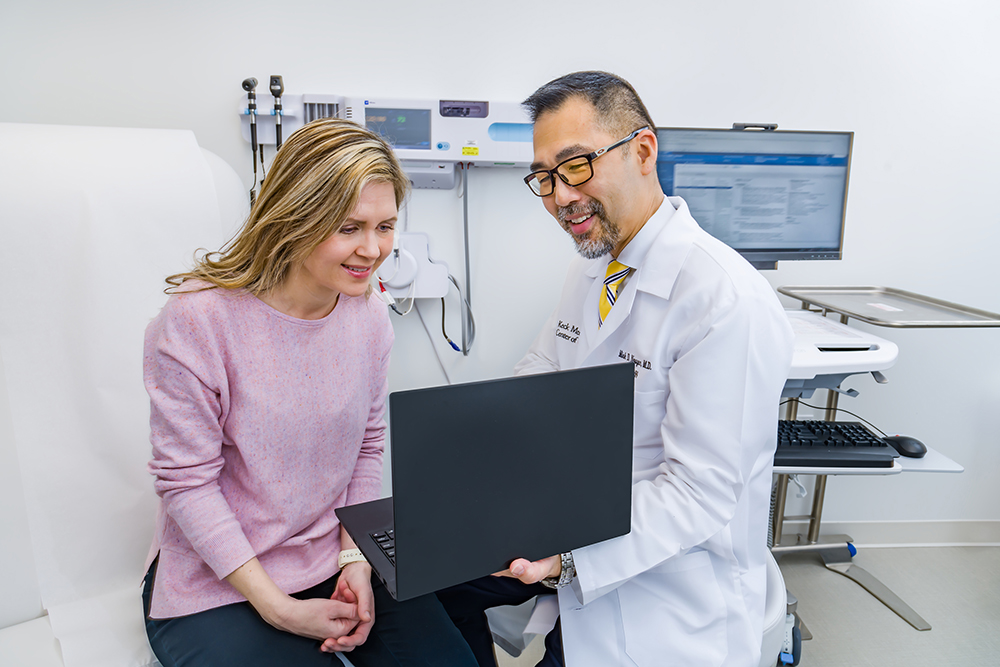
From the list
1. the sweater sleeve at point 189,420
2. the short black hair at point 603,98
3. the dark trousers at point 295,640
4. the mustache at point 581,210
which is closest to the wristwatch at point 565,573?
the dark trousers at point 295,640

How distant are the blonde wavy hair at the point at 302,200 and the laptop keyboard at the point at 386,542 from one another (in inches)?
16.2

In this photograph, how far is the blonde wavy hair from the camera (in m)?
0.94

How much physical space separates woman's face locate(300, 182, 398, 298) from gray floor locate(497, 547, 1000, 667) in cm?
118

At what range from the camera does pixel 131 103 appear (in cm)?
166

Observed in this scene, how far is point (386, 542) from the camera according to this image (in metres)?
0.92

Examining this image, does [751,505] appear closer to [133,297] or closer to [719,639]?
[719,639]

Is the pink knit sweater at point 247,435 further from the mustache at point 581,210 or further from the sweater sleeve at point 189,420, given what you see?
the mustache at point 581,210

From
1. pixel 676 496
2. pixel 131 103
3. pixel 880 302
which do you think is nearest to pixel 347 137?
pixel 676 496

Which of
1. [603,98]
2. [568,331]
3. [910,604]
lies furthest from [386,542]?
[910,604]

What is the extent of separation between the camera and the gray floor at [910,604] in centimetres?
171

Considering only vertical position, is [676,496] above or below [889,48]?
below

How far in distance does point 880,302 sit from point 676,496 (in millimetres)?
1343

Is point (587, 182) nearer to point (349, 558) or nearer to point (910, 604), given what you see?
point (349, 558)

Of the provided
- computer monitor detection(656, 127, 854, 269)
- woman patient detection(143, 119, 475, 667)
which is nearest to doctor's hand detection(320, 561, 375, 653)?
woman patient detection(143, 119, 475, 667)
